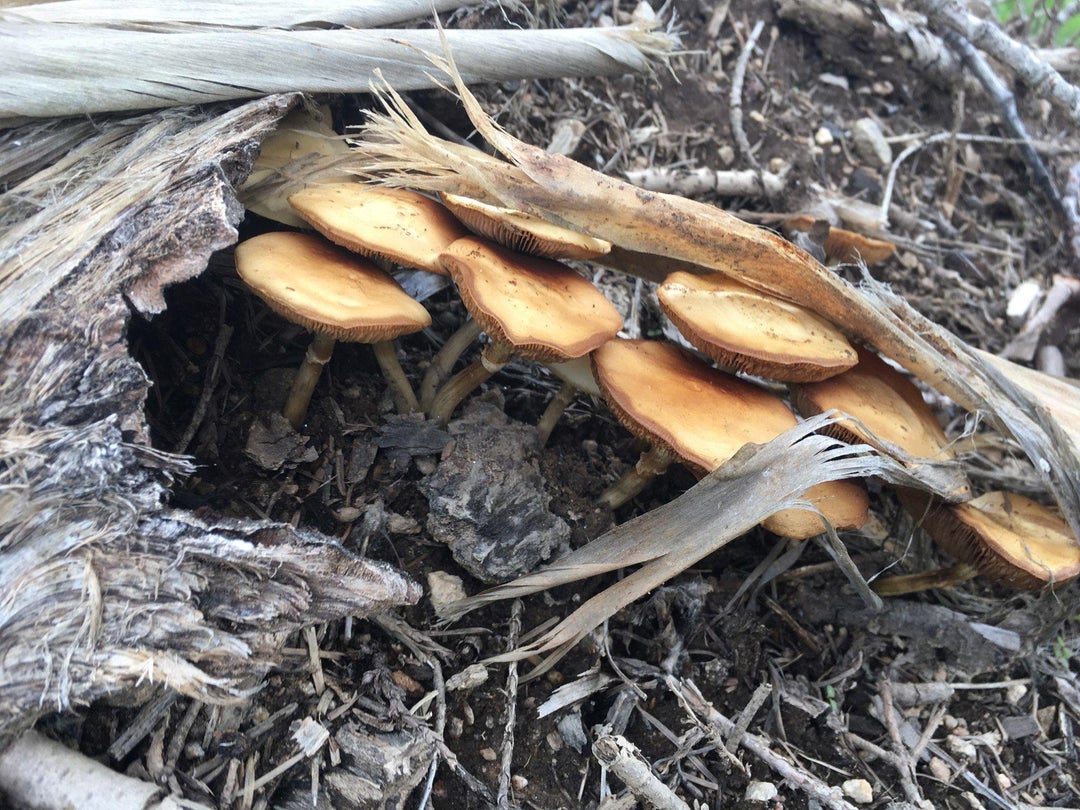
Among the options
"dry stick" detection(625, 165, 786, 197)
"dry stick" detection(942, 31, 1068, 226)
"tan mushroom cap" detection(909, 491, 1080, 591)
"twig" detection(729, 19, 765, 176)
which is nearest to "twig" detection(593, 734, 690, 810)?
"tan mushroom cap" detection(909, 491, 1080, 591)

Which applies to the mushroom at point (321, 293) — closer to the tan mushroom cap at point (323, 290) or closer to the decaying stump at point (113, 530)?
the tan mushroom cap at point (323, 290)

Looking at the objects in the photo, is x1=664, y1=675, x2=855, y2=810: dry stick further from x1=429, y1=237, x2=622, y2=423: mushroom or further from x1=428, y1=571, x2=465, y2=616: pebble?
x1=429, y1=237, x2=622, y2=423: mushroom

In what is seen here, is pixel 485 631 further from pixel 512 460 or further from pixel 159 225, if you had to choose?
pixel 159 225

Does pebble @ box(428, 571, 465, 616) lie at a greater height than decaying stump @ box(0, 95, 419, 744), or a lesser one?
lesser

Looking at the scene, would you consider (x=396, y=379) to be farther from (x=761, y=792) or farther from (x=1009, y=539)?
(x=1009, y=539)

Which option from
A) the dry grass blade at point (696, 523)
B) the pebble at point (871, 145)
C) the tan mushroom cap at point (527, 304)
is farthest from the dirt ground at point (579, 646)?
the pebble at point (871, 145)

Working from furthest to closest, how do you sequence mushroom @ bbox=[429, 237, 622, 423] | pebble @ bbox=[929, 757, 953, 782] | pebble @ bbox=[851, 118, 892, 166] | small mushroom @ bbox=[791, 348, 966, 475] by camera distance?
pebble @ bbox=[851, 118, 892, 166] < pebble @ bbox=[929, 757, 953, 782] < small mushroom @ bbox=[791, 348, 966, 475] < mushroom @ bbox=[429, 237, 622, 423]

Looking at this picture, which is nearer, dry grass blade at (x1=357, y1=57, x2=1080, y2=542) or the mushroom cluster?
the mushroom cluster
